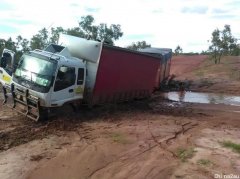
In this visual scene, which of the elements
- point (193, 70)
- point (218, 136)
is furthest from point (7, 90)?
point (193, 70)

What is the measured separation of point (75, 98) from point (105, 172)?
6138mm

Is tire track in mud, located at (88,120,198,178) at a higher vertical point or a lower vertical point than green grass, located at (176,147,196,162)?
lower

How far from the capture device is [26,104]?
1359 cm

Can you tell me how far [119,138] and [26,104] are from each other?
3594mm

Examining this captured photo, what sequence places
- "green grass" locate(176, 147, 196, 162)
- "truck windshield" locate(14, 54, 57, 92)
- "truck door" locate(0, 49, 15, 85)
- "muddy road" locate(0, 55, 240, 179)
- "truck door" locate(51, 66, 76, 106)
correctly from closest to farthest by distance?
1. "muddy road" locate(0, 55, 240, 179)
2. "green grass" locate(176, 147, 196, 162)
3. "truck windshield" locate(14, 54, 57, 92)
4. "truck door" locate(51, 66, 76, 106)
5. "truck door" locate(0, 49, 15, 85)

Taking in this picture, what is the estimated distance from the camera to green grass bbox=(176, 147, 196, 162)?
32.7ft

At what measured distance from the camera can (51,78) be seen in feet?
44.1

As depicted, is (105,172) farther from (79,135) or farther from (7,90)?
(7,90)

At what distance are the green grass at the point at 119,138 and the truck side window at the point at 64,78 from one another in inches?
104

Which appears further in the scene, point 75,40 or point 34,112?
point 75,40

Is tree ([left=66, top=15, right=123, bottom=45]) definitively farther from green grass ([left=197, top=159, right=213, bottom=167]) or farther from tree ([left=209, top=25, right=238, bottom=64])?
green grass ([left=197, top=159, right=213, bottom=167])

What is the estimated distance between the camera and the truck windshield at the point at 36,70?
13.5 m

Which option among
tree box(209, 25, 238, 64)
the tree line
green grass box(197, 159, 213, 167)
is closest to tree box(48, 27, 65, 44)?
the tree line

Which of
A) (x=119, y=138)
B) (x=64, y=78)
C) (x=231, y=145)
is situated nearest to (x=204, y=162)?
(x=231, y=145)
